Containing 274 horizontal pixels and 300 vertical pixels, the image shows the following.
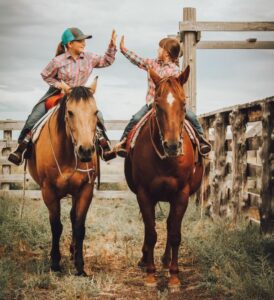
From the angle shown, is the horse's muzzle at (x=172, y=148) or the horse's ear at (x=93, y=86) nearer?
the horse's muzzle at (x=172, y=148)

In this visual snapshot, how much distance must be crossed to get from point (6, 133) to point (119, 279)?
8.09 metres

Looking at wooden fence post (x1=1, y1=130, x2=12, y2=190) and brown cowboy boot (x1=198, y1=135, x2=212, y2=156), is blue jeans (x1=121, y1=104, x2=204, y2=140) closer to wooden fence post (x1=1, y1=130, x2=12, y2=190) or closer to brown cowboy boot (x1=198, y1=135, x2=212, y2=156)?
brown cowboy boot (x1=198, y1=135, x2=212, y2=156)

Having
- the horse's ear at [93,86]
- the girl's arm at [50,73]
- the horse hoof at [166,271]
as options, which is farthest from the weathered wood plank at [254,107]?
the girl's arm at [50,73]

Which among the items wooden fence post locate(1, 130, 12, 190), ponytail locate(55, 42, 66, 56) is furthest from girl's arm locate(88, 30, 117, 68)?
wooden fence post locate(1, 130, 12, 190)

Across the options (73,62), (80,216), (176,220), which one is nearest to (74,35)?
(73,62)

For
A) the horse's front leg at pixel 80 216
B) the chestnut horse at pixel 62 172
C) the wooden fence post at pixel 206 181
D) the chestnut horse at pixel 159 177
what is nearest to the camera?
the chestnut horse at pixel 159 177

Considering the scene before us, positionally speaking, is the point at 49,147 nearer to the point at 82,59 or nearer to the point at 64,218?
the point at 82,59

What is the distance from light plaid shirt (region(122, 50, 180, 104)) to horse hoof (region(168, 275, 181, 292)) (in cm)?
205

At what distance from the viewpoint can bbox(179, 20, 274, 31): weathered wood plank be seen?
8805 millimetres

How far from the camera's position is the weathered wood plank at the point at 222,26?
8.80 metres

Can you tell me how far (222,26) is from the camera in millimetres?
8805

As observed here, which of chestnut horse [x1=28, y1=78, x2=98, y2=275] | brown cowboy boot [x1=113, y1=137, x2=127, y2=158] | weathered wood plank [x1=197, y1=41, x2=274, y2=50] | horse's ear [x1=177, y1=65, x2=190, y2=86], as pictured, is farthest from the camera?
weathered wood plank [x1=197, y1=41, x2=274, y2=50]

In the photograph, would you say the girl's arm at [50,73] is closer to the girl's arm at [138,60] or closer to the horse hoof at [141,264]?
the girl's arm at [138,60]

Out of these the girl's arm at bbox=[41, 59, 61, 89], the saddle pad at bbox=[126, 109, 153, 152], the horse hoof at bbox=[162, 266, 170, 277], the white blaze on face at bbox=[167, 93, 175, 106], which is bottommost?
the horse hoof at bbox=[162, 266, 170, 277]
